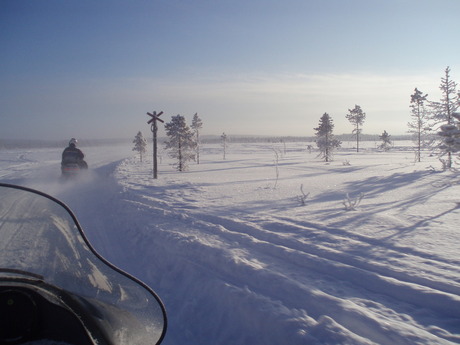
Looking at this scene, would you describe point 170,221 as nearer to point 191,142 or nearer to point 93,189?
point 93,189

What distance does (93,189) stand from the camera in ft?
45.4

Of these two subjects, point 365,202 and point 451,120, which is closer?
point 365,202

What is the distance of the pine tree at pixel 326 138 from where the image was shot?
4272 centimetres

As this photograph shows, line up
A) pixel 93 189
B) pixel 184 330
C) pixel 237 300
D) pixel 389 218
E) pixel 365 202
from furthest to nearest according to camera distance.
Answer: pixel 93 189
pixel 365 202
pixel 389 218
pixel 237 300
pixel 184 330

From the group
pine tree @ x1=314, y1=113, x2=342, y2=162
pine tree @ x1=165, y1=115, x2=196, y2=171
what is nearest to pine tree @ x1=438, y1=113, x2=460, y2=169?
pine tree @ x1=165, y1=115, x2=196, y2=171

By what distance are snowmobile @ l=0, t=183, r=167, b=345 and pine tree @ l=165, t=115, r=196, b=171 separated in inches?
1049

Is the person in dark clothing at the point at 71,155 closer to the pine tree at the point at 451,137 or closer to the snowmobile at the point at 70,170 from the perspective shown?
Answer: the snowmobile at the point at 70,170

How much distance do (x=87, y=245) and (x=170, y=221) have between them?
5.32 m

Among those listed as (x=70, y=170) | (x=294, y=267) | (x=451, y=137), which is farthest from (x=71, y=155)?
(x=451, y=137)

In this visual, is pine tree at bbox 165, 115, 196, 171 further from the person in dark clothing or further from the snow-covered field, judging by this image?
the snow-covered field

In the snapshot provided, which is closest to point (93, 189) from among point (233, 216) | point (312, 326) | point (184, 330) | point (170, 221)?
point (170, 221)

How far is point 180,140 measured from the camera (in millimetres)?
29391

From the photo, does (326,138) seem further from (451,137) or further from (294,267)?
(294,267)

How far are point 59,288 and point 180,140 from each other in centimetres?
2782
